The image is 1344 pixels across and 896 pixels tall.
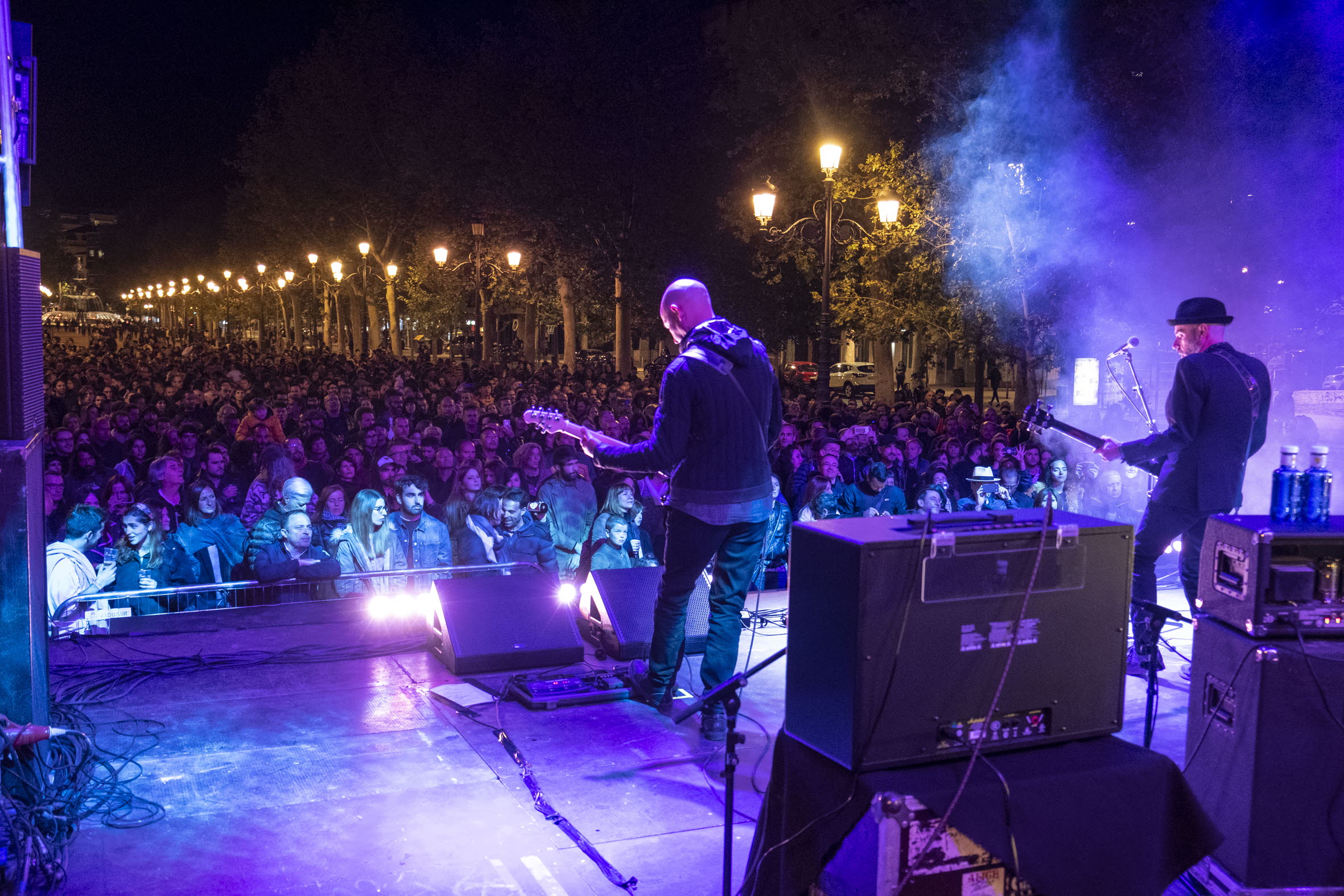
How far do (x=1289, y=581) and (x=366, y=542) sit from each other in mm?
5891

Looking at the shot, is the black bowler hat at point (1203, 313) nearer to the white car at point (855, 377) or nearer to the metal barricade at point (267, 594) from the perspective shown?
the metal barricade at point (267, 594)

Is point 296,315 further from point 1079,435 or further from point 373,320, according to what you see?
point 1079,435

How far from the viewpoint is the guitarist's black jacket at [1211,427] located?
5324 mm

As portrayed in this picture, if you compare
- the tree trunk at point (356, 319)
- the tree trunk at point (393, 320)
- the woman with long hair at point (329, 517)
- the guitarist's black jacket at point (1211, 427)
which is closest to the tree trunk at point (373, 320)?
the tree trunk at point (356, 319)

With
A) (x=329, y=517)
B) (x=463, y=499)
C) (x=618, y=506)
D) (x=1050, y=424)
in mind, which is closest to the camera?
(x=1050, y=424)

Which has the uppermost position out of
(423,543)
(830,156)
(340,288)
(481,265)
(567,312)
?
(340,288)

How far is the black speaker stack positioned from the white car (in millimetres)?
38440

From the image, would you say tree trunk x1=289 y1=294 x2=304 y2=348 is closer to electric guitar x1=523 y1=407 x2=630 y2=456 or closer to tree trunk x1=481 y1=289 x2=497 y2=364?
tree trunk x1=481 y1=289 x2=497 y2=364

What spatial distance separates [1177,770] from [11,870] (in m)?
3.29

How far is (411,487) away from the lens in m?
7.82

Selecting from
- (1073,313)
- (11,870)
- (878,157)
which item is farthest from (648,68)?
(11,870)

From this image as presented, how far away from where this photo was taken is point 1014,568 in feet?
8.81

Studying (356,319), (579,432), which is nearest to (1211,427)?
(579,432)

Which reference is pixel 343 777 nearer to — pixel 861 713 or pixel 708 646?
pixel 708 646
